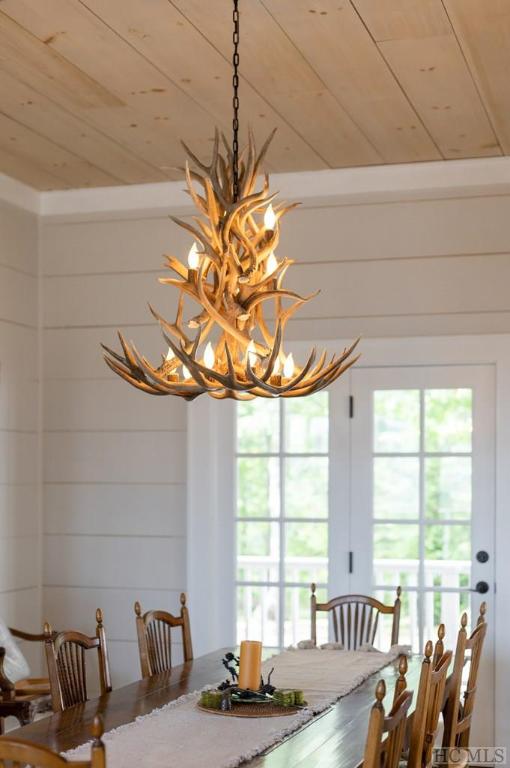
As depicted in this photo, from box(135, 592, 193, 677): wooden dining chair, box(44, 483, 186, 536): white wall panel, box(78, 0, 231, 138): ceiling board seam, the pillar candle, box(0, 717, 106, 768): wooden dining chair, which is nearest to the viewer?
box(0, 717, 106, 768): wooden dining chair

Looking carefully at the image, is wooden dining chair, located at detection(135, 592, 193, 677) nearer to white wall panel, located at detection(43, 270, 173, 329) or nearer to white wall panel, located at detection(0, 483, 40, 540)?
white wall panel, located at detection(0, 483, 40, 540)

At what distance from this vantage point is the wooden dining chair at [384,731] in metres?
2.24

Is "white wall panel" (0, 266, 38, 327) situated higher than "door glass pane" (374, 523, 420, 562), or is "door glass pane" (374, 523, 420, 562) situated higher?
"white wall panel" (0, 266, 38, 327)

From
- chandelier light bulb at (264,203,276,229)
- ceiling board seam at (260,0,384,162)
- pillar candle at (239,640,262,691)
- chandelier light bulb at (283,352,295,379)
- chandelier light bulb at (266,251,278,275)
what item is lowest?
pillar candle at (239,640,262,691)

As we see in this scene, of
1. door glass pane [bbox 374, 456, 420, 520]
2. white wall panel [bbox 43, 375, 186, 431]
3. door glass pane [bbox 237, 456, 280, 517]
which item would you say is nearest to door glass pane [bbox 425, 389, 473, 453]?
door glass pane [bbox 374, 456, 420, 520]

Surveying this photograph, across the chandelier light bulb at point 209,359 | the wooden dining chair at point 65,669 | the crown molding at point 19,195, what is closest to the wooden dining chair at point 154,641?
the wooden dining chair at point 65,669

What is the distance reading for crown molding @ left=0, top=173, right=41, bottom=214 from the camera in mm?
5445

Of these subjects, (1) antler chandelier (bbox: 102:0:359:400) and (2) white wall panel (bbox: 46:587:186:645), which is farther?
(2) white wall panel (bbox: 46:587:186:645)

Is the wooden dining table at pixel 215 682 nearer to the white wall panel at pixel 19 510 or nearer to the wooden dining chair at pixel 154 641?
the wooden dining chair at pixel 154 641

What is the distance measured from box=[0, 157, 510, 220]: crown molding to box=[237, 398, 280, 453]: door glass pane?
109 centimetres

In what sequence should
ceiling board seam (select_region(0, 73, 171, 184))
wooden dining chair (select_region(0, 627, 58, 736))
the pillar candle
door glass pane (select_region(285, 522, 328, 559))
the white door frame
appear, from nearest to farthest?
1. the pillar candle
2. ceiling board seam (select_region(0, 73, 171, 184))
3. wooden dining chair (select_region(0, 627, 58, 736))
4. the white door frame
5. door glass pane (select_region(285, 522, 328, 559))

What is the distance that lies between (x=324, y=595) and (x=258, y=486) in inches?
25.9

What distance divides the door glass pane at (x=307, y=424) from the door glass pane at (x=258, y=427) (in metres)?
0.07

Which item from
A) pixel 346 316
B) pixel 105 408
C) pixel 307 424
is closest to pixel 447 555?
pixel 307 424
